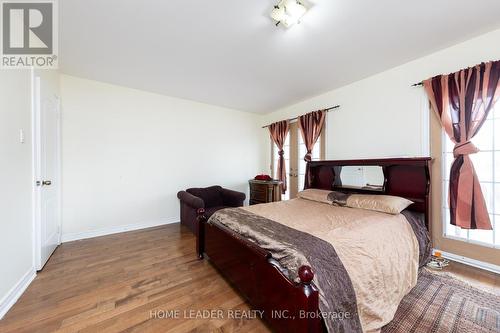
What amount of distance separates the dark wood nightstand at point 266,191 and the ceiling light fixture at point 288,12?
2.84 metres

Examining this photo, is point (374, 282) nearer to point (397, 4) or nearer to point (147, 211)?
point (397, 4)

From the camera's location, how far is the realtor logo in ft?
5.63

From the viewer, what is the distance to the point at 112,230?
130 inches

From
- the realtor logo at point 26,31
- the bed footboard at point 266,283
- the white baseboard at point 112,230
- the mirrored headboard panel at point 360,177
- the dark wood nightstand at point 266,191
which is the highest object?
the realtor logo at point 26,31

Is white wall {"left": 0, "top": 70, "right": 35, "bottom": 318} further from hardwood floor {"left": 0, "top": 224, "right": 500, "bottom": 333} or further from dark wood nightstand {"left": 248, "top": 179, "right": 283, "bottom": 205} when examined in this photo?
dark wood nightstand {"left": 248, "top": 179, "right": 283, "bottom": 205}

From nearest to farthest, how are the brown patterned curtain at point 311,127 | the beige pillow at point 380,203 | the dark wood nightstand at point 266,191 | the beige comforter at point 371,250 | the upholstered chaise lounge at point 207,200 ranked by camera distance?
the beige comforter at point 371,250 → the beige pillow at point 380,203 → the upholstered chaise lounge at point 207,200 → the brown patterned curtain at point 311,127 → the dark wood nightstand at point 266,191

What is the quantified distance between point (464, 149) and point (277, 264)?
7.95 feet

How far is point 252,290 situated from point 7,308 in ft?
6.38

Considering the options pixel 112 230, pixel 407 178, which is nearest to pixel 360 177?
pixel 407 178

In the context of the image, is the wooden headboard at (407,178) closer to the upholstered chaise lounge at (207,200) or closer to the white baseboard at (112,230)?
the upholstered chaise lounge at (207,200)

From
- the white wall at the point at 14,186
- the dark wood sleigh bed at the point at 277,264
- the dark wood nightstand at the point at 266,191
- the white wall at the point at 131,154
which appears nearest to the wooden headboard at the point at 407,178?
the dark wood sleigh bed at the point at 277,264

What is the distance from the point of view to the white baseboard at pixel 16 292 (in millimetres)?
1534

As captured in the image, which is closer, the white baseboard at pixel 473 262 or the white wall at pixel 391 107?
the white baseboard at pixel 473 262

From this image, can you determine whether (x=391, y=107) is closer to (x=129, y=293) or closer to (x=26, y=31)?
(x=129, y=293)
